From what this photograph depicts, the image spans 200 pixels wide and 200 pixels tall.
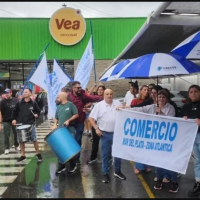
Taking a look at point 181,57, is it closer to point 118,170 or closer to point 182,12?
point 182,12

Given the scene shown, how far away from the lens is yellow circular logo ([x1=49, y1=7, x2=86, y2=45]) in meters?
21.7

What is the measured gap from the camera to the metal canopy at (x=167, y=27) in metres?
5.43

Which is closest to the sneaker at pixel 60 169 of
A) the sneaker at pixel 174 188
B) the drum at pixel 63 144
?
the drum at pixel 63 144

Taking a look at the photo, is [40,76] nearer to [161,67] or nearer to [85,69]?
[85,69]

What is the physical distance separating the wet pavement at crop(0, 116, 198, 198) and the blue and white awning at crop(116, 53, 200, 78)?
→ 6.72ft

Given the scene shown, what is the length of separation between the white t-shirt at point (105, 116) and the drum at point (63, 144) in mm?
683

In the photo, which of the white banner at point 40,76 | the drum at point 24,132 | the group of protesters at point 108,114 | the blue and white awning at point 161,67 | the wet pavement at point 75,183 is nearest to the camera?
the blue and white awning at point 161,67

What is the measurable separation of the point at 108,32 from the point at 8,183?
18.3 m

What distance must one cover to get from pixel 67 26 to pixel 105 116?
16962 millimetres

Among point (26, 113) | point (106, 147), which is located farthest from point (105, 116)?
point (26, 113)

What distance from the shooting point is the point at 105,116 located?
5.89m

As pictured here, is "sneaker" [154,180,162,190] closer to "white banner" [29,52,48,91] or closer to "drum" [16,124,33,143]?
"drum" [16,124,33,143]

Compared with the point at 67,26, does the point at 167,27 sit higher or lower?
lower

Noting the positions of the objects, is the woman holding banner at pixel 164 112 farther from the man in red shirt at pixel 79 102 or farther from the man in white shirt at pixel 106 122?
the man in red shirt at pixel 79 102
